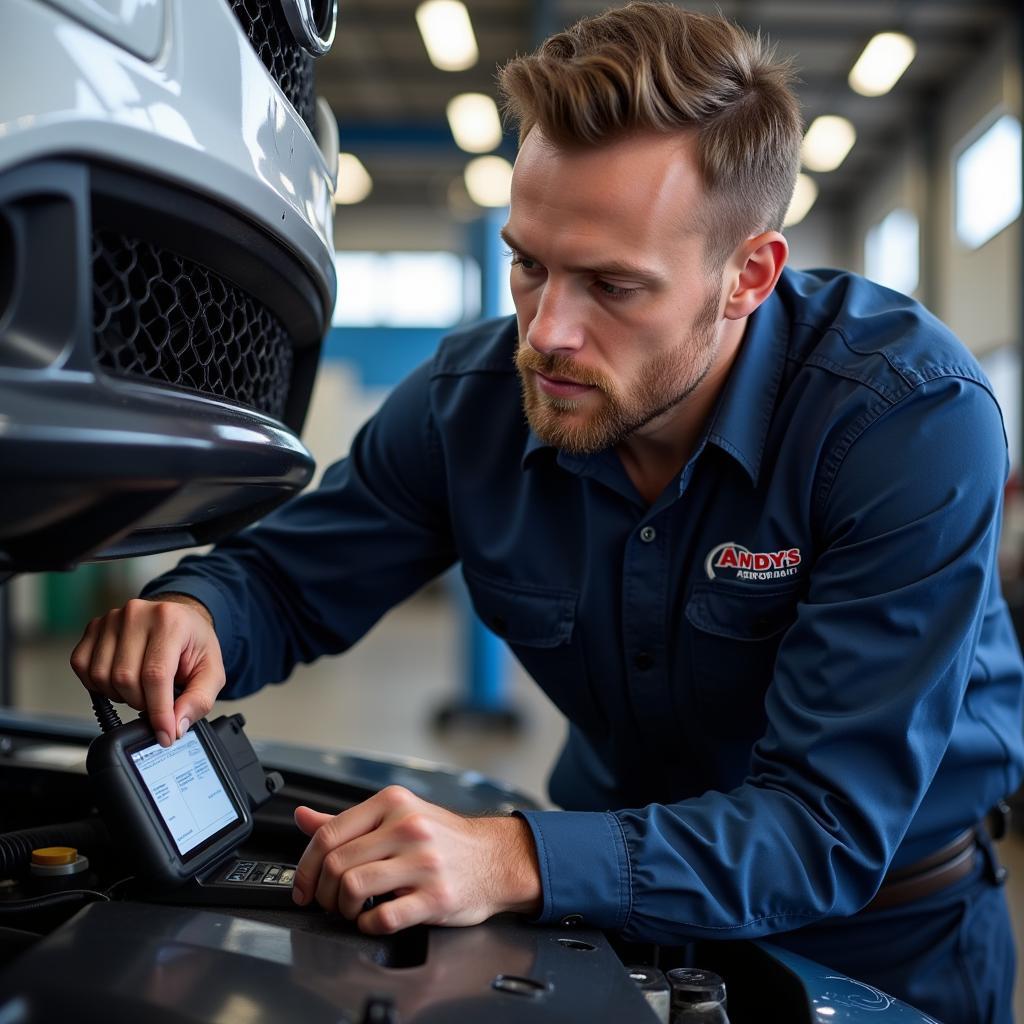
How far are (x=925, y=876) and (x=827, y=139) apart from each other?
5.93 m

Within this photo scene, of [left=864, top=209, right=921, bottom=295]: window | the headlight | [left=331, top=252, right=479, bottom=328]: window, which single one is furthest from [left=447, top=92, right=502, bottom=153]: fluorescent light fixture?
[left=331, top=252, right=479, bottom=328]: window

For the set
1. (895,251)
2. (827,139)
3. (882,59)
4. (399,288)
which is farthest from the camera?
(399,288)

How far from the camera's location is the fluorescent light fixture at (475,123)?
15.9ft

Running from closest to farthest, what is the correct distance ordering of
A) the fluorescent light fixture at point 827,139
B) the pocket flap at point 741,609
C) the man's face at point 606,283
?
the man's face at point 606,283 < the pocket flap at point 741,609 < the fluorescent light fixture at point 827,139

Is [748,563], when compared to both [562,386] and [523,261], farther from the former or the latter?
[523,261]

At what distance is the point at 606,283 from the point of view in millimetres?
971

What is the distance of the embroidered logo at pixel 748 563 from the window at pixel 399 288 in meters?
11.9

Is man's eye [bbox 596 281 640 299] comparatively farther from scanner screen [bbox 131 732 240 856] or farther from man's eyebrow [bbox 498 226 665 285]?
scanner screen [bbox 131 732 240 856]

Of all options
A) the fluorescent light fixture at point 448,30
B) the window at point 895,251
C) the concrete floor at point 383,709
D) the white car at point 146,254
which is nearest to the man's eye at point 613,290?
the white car at point 146,254

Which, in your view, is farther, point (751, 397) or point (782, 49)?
point (782, 49)

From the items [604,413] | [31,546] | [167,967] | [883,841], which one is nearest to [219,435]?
[31,546]

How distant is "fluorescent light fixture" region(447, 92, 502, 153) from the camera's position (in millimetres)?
4848

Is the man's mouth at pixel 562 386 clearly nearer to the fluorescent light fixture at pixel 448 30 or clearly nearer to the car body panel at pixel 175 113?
the car body panel at pixel 175 113

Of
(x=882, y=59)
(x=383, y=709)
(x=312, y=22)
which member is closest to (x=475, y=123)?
(x=882, y=59)
